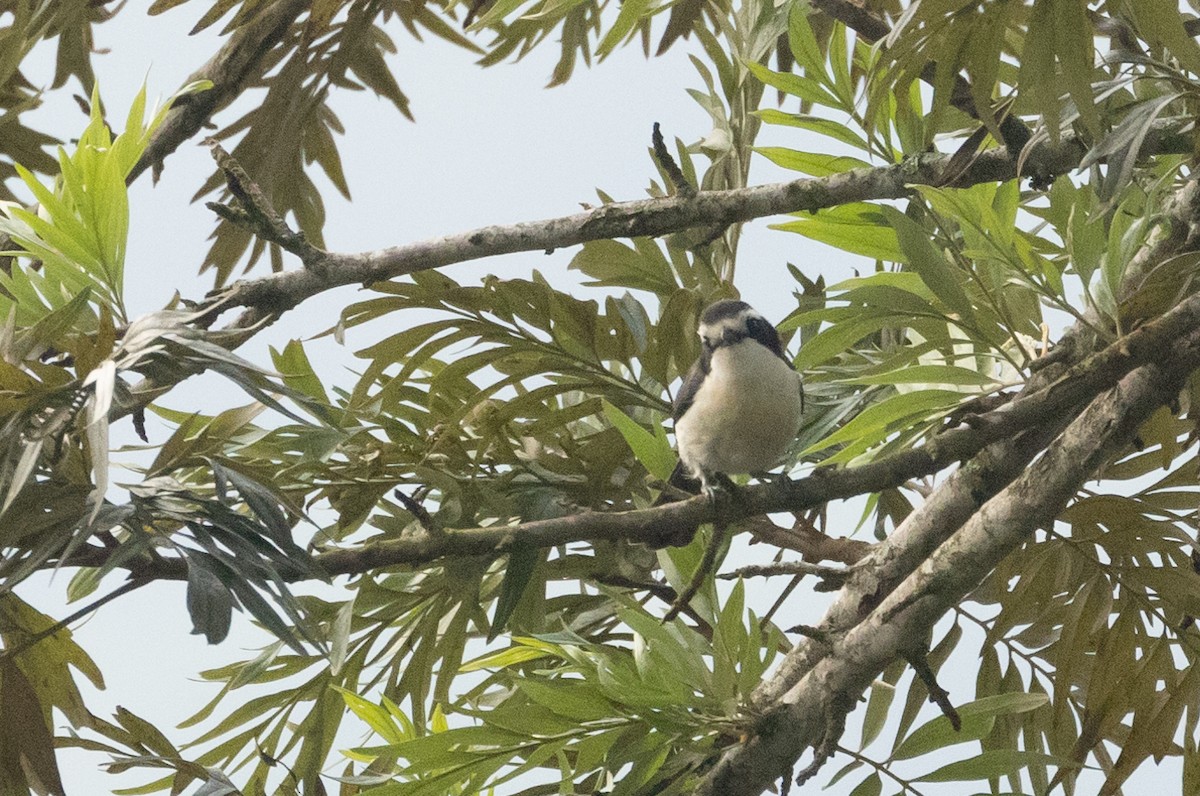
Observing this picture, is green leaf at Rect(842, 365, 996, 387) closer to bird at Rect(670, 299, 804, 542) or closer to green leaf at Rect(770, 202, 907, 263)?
green leaf at Rect(770, 202, 907, 263)

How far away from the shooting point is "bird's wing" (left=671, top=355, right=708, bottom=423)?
86.4 inches

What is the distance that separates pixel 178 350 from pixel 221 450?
0.34 meters

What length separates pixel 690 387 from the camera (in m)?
2.23

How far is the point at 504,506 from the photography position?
1936 mm

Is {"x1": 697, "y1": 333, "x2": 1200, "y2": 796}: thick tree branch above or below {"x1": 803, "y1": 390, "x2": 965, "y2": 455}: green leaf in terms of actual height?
below

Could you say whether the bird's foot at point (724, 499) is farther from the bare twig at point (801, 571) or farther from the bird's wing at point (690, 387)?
the bird's wing at point (690, 387)

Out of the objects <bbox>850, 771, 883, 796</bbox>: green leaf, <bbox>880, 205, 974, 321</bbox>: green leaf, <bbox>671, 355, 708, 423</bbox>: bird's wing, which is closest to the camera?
<bbox>880, 205, 974, 321</bbox>: green leaf

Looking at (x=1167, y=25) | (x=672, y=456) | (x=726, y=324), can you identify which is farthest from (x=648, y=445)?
(x=1167, y=25)

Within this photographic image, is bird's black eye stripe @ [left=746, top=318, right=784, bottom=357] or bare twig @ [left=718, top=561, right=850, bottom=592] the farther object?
bird's black eye stripe @ [left=746, top=318, right=784, bottom=357]

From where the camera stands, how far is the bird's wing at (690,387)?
86.4 inches

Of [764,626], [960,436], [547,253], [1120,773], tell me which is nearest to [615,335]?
[547,253]

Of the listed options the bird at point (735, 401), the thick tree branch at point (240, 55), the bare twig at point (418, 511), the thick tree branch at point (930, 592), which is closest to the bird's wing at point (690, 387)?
the bird at point (735, 401)

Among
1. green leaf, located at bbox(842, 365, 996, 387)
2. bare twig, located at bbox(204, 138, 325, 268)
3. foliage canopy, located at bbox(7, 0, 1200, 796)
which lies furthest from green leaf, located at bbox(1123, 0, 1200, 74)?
bare twig, located at bbox(204, 138, 325, 268)

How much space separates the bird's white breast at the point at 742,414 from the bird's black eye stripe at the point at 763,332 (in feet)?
0.08
